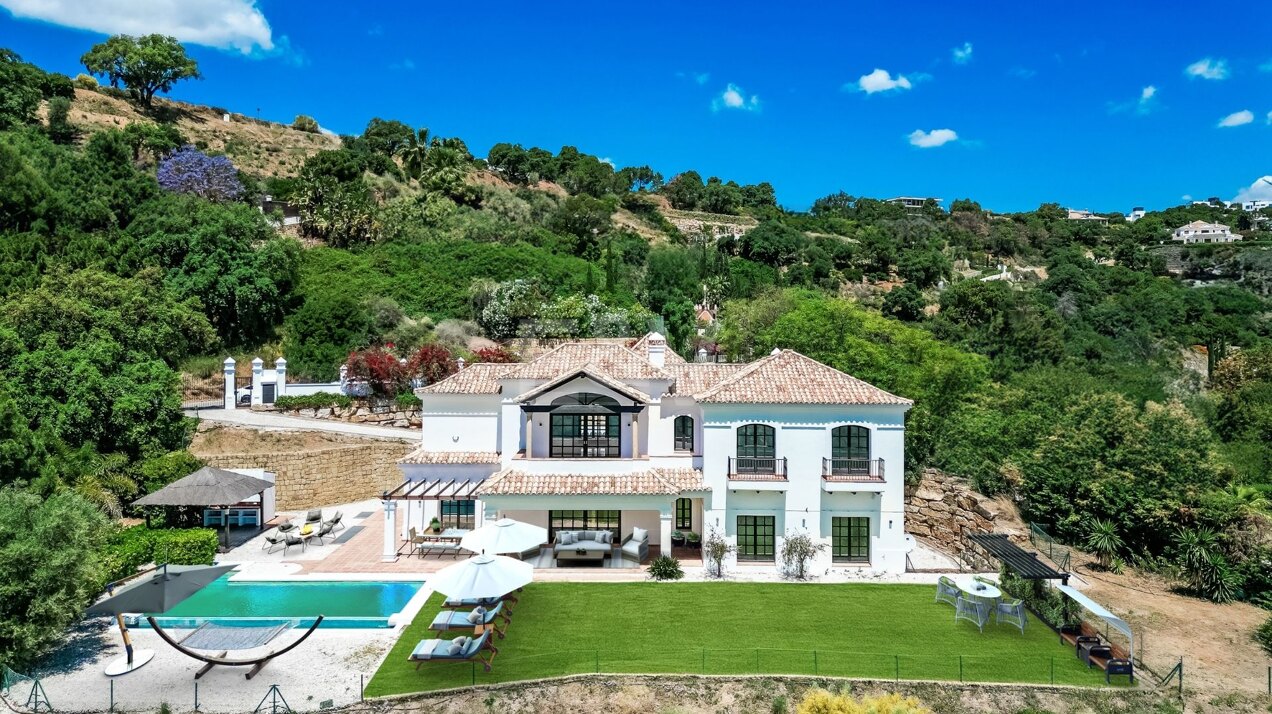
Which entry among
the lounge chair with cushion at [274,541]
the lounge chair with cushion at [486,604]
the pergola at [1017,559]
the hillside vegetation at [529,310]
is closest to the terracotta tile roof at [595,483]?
the lounge chair with cushion at [486,604]

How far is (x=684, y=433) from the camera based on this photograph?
24.4 m

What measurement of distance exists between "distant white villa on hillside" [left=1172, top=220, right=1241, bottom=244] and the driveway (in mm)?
135892

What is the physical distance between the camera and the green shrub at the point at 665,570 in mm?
21297

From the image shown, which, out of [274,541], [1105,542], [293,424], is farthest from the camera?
[293,424]

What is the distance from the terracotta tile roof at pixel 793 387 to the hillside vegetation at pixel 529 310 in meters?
8.51

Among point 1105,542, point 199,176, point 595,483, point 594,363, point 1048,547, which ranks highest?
point 199,176

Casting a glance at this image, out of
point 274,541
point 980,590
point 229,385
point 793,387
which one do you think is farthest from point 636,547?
point 229,385

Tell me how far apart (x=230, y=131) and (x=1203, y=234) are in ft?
490

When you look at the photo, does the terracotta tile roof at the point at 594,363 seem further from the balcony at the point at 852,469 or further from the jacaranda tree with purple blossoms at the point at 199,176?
the jacaranda tree with purple blossoms at the point at 199,176

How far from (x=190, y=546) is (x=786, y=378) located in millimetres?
18588

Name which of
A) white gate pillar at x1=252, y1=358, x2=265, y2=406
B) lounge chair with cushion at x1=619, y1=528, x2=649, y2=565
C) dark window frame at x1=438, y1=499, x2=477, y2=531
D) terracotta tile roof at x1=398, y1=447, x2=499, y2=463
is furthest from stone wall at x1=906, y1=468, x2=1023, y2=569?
white gate pillar at x1=252, y1=358, x2=265, y2=406

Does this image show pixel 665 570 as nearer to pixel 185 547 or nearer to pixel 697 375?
pixel 697 375

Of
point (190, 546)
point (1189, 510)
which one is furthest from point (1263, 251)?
point (190, 546)

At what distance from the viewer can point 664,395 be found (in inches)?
957
